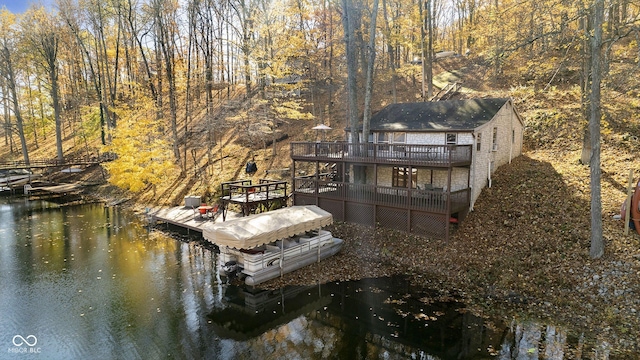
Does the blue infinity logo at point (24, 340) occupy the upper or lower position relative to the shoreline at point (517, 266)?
lower

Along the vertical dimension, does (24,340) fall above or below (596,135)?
below

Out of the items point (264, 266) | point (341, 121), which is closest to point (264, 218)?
point (264, 266)

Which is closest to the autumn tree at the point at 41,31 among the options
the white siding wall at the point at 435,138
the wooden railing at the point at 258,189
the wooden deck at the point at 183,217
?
the wooden deck at the point at 183,217

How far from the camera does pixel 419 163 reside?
55.2 feet

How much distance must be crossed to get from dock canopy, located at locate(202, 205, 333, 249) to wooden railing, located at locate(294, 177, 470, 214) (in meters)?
3.07

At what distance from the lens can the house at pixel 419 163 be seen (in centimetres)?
1686

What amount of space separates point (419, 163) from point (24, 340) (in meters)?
16.0

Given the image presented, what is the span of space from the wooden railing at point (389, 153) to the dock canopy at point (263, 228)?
434cm

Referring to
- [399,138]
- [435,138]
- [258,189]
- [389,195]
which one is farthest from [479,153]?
[258,189]

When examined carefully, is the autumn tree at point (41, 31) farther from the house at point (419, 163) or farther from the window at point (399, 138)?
the window at point (399, 138)

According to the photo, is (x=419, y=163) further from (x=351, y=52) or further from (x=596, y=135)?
(x=351, y=52)

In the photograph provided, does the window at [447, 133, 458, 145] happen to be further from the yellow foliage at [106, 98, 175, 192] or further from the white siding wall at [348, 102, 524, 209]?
the yellow foliage at [106, 98, 175, 192]

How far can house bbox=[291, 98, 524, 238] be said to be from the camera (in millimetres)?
16859

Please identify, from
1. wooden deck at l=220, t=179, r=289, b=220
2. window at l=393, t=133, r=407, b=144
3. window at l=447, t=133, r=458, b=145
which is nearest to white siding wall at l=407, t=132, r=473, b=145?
window at l=447, t=133, r=458, b=145
